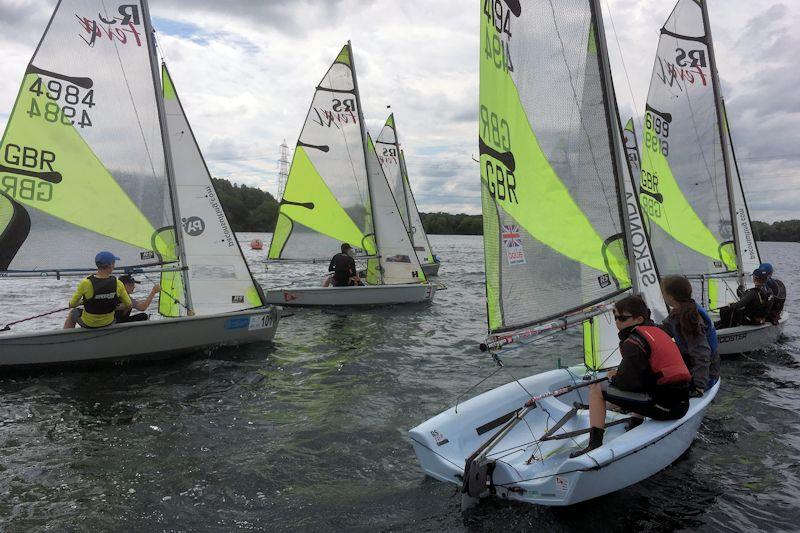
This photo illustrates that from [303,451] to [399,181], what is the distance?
16.9 meters

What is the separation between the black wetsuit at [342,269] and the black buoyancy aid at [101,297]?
234 inches

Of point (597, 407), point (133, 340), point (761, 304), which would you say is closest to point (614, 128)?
point (597, 407)

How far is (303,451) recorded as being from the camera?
4965 millimetres

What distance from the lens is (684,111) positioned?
990cm

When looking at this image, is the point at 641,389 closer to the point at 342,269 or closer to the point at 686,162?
the point at 686,162

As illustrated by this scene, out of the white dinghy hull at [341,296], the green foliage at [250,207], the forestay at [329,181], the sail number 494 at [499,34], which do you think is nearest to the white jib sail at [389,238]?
the forestay at [329,181]

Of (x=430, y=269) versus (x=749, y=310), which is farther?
(x=430, y=269)

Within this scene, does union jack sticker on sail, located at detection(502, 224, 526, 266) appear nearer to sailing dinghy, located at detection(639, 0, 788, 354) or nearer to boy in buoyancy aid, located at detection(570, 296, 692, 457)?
boy in buoyancy aid, located at detection(570, 296, 692, 457)

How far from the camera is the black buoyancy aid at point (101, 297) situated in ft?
22.4

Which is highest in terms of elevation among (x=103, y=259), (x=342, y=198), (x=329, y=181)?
(x=329, y=181)

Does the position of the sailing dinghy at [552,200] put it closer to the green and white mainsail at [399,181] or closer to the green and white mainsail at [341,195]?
the green and white mainsail at [341,195]

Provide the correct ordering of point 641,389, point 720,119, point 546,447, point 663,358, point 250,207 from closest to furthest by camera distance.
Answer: point 663,358, point 641,389, point 546,447, point 720,119, point 250,207

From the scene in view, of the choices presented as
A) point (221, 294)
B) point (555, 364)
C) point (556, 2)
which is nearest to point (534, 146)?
point (556, 2)

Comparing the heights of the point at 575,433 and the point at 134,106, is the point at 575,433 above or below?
below
